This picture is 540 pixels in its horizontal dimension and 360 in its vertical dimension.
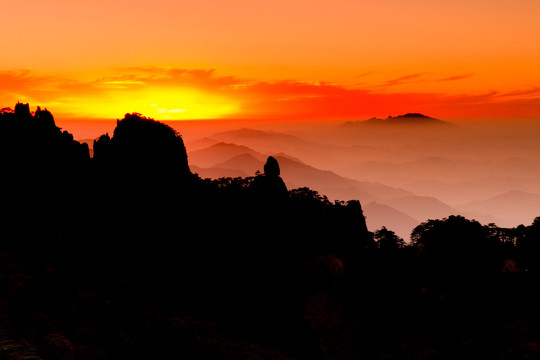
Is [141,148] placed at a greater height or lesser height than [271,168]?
greater

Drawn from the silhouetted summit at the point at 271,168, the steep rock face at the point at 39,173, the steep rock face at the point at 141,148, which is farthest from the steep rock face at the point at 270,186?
the steep rock face at the point at 39,173

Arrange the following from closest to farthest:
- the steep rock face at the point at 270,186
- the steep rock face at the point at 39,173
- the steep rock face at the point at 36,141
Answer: the steep rock face at the point at 39,173 → the steep rock face at the point at 36,141 → the steep rock face at the point at 270,186

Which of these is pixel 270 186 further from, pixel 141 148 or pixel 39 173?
pixel 39 173

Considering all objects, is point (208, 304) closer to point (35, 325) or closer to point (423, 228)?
point (35, 325)

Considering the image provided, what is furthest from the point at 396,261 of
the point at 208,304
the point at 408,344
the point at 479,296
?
the point at 208,304

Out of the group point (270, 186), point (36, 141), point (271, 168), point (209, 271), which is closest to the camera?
point (209, 271)

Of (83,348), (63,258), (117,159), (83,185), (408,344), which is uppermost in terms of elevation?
(117,159)

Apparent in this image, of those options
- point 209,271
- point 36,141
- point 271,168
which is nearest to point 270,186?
point 271,168

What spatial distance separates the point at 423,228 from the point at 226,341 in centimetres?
3810

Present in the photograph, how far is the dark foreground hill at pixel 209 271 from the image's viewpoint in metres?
32.0

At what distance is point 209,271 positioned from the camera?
41.9 metres

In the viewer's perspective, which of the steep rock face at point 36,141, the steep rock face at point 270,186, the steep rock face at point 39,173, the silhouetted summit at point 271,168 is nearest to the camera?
the steep rock face at point 39,173

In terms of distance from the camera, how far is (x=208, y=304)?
37.8 meters

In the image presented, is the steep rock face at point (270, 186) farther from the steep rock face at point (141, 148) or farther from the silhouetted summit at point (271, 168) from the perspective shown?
the steep rock face at point (141, 148)
